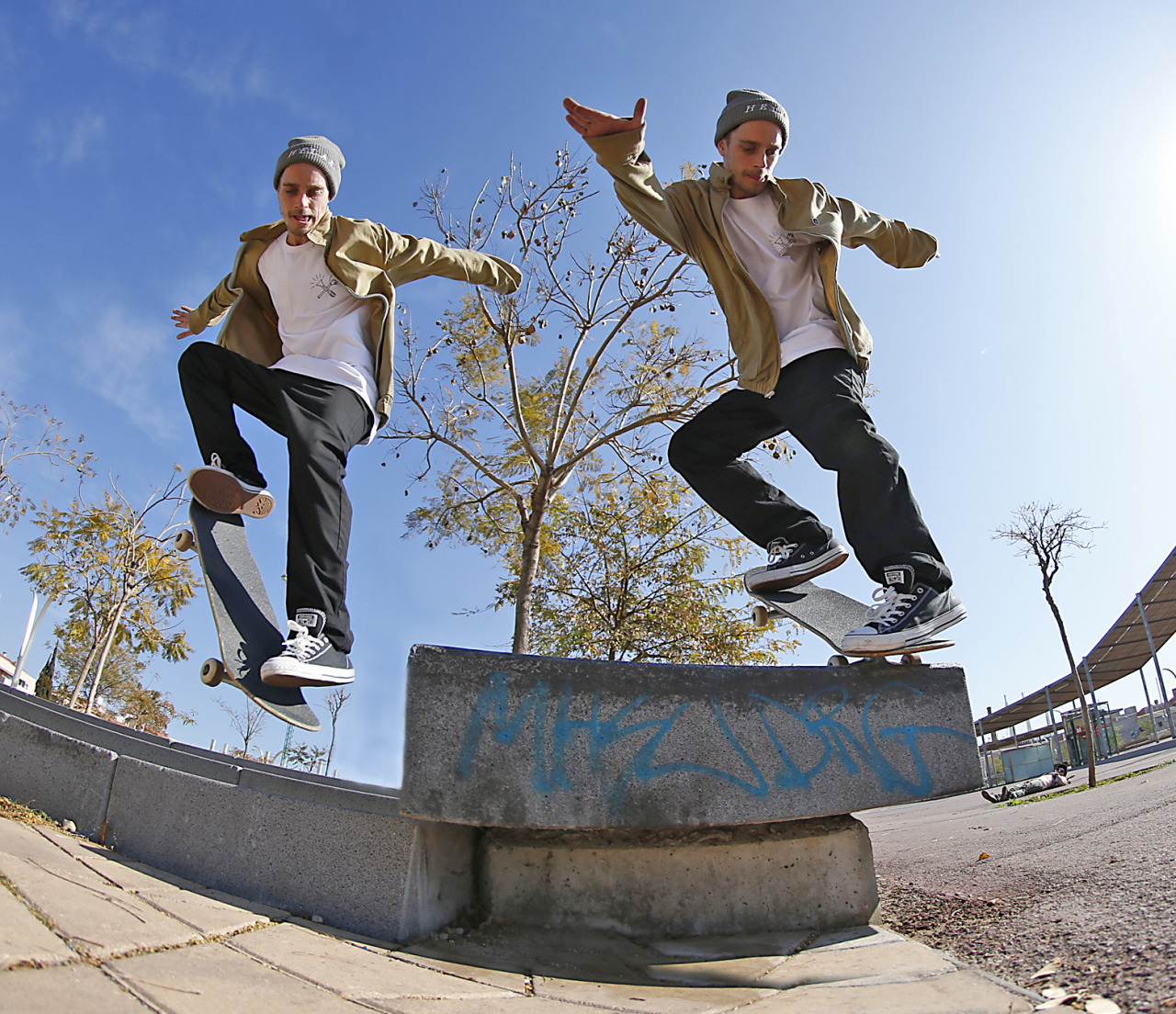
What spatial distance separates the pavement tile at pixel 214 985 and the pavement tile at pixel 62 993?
4 centimetres

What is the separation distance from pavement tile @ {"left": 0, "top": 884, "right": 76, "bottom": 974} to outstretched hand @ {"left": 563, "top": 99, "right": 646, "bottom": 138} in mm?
3260

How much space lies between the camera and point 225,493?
326 cm

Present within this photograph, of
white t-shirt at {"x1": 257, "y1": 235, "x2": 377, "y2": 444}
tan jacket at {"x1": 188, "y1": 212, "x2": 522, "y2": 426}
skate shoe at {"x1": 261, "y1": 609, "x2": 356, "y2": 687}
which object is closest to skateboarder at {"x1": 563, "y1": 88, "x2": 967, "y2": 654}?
tan jacket at {"x1": 188, "y1": 212, "x2": 522, "y2": 426}

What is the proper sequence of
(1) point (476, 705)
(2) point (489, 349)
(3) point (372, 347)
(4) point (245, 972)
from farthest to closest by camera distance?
(2) point (489, 349) → (3) point (372, 347) → (1) point (476, 705) → (4) point (245, 972)

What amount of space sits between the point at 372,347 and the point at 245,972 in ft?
8.88

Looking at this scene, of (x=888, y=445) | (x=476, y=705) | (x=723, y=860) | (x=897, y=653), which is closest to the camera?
(x=476, y=705)

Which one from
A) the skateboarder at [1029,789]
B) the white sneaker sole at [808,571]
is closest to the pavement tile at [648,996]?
the white sneaker sole at [808,571]

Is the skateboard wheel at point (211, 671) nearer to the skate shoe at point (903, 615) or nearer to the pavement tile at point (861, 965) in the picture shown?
the pavement tile at point (861, 965)

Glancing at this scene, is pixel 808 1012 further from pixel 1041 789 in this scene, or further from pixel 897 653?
pixel 1041 789

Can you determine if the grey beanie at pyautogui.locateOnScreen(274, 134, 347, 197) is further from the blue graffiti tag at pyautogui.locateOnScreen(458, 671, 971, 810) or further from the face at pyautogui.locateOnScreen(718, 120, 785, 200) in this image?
the blue graffiti tag at pyautogui.locateOnScreen(458, 671, 971, 810)

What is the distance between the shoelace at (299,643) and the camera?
8.95 feet

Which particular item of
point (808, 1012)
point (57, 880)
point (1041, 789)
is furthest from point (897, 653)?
point (1041, 789)

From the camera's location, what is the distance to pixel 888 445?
2990mm

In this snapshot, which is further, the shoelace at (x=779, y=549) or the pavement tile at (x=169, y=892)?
the shoelace at (x=779, y=549)
